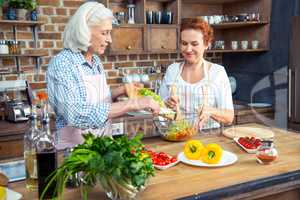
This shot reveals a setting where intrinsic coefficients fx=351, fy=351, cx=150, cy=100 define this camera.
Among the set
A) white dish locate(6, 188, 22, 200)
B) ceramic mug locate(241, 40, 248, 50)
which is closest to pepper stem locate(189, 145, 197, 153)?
white dish locate(6, 188, 22, 200)

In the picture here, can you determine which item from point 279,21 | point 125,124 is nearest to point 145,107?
point 125,124

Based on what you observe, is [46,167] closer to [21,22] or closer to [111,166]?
[111,166]

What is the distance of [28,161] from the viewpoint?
1.26 metres

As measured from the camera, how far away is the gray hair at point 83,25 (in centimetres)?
191

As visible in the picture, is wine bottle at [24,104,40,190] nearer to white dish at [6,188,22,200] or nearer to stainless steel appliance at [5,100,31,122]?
white dish at [6,188,22,200]

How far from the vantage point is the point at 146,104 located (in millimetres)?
1764

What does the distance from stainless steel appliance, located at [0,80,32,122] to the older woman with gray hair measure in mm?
974

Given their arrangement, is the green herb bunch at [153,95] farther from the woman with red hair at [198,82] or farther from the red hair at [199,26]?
the red hair at [199,26]

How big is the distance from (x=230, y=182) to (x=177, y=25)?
2.46m

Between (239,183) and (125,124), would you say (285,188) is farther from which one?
(125,124)

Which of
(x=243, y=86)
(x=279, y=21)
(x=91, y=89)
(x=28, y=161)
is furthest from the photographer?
(x=243, y=86)

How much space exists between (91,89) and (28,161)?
0.84 meters

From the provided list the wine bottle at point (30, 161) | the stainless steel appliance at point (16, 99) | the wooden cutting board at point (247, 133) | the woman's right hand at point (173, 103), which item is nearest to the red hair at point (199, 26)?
the woman's right hand at point (173, 103)

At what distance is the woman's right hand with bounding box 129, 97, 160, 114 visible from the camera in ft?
5.78
